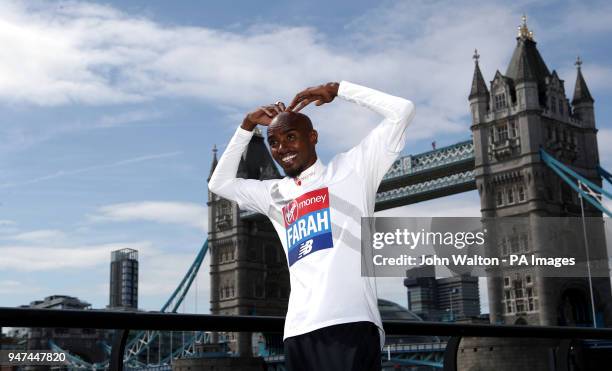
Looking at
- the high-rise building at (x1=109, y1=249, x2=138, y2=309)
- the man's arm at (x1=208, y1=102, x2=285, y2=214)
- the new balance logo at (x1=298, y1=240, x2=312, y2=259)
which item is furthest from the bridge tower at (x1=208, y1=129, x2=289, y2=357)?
the high-rise building at (x1=109, y1=249, x2=138, y2=309)

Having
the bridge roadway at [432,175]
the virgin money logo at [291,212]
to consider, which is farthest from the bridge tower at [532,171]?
the virgin money logo at [291,212]

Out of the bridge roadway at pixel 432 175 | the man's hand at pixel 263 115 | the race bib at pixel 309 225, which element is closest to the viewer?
the race bib at pixel 309 225

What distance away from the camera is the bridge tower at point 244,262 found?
197 feet

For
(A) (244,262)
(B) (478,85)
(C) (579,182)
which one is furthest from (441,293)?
(C) (579,182)

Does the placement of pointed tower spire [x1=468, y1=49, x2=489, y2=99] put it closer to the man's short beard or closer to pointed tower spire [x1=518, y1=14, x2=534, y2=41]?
pointed tower spire [x1=518, y1=14, x2=534, y2=41]

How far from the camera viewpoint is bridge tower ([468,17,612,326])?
41562mm

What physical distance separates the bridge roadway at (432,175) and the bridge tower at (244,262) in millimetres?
13530

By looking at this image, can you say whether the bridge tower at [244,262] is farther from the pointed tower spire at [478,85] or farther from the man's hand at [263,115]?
the man's hand at [263,115]

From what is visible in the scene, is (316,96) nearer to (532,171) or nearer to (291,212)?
(291,212)

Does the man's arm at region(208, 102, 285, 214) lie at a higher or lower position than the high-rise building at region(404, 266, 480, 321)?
lower

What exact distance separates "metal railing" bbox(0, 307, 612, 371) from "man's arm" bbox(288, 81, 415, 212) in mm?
581

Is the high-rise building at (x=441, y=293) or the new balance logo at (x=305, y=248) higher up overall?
the high-rise building at (x=441, y=293)

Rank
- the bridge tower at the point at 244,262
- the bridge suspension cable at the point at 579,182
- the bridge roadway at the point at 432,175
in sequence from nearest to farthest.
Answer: the bridge suspension cable at the point at 579,182, the bridge roadway at the point at 432,175, the bridge tower at the point at 244,262

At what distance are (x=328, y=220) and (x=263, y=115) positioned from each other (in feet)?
1.55
